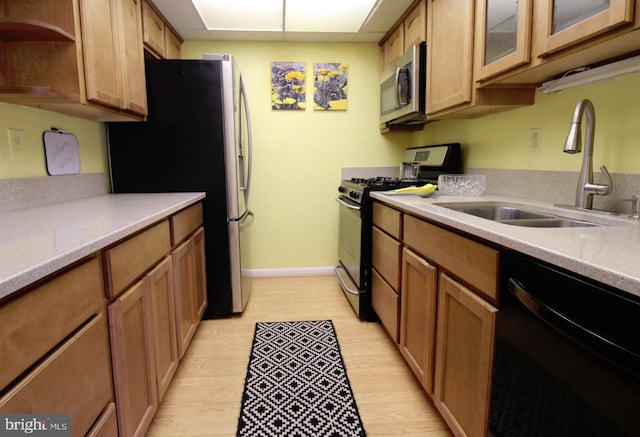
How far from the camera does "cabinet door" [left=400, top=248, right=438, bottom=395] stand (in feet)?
4.67

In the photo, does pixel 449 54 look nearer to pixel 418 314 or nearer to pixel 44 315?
pixel 418 314

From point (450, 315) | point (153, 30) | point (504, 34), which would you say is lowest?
point (450, 315)

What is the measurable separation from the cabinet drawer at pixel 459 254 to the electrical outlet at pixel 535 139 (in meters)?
0.75

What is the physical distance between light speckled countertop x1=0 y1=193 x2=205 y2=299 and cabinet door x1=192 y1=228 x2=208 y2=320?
0.42m

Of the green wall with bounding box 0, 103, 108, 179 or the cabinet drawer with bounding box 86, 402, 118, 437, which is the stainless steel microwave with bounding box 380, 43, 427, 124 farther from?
the cabinet drawer with bounding box 86, 402, 118, 437

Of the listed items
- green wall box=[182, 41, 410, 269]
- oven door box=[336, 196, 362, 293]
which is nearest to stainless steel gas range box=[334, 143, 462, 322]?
oven door box=[336, 196, 362, 293]

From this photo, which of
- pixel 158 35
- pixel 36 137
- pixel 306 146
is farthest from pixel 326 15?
pixel 36 137

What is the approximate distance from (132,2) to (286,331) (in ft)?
6.99

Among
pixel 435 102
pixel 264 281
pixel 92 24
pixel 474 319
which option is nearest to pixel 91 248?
pixel 474 319

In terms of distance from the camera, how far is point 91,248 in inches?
35.4

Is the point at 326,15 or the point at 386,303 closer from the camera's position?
the point at 386,303

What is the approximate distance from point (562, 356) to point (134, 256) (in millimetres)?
1244

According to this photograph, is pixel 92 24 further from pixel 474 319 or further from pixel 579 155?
pixel 579 155

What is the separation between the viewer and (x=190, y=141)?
224 centimetres
